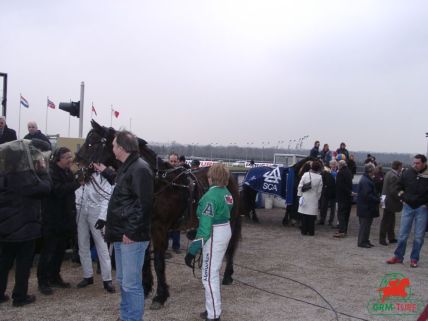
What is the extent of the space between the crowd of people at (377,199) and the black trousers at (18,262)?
626 centimetres

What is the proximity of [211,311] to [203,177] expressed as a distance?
A: 2.37m

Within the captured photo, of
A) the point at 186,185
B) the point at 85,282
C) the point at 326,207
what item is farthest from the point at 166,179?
the point at 326,207

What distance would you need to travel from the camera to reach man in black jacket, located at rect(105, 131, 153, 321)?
3.80 m

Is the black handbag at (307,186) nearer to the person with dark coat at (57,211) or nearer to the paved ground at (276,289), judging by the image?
the paved ground at (276,289)

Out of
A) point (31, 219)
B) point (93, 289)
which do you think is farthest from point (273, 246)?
point (31, 219)

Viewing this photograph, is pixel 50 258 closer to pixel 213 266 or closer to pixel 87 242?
pixel 87 242

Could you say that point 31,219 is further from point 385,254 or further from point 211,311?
point 385,254

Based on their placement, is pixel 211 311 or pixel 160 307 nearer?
pixel 211 311

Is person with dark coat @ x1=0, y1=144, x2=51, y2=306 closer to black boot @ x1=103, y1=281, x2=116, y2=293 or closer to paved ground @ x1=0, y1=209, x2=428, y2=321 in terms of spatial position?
paved ground @ x1=0, y1=209, x2=428, y2=321

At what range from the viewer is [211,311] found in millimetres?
4570

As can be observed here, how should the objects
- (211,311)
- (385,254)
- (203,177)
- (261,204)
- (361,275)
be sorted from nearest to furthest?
(211,311)
(203,177)
(361,275)
(385,254)
(261,204)

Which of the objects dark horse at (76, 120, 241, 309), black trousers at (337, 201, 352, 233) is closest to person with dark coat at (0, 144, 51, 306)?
dark horse at (76, 120, 241, 309)

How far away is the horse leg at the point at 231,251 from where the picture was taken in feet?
20.8

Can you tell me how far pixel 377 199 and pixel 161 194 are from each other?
602 centimetres
